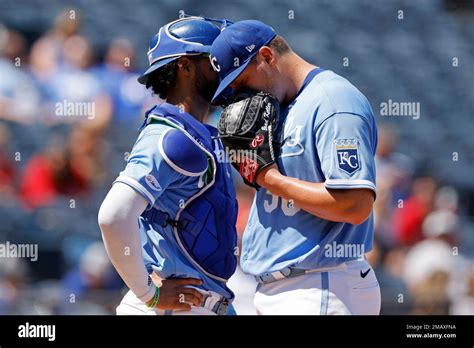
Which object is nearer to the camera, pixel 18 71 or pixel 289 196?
pixel 289 196

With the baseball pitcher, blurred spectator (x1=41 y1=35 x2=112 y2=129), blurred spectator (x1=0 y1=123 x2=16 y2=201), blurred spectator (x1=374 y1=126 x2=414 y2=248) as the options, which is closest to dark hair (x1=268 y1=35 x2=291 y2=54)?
the baseball pitcher

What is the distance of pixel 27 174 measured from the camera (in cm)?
526

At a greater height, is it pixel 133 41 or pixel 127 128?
pixel 133 41

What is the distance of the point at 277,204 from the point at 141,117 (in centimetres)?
295

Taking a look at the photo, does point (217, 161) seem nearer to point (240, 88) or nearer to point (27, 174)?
point (240, 88)

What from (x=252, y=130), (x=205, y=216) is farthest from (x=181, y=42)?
(x=205, y=216)

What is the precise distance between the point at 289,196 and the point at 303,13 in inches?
143

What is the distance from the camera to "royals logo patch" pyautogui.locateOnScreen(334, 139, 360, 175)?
2.45 m

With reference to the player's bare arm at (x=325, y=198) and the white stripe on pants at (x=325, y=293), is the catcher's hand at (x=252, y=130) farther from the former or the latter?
the white stripe on pants at (x=325, y=293)

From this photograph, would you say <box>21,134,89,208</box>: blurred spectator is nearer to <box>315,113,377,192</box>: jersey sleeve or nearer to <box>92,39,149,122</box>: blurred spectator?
<box>92,39,149,122</box>: blurred spectator

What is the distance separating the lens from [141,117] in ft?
17.8

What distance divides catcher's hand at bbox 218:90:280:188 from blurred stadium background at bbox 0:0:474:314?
202 centimetres
